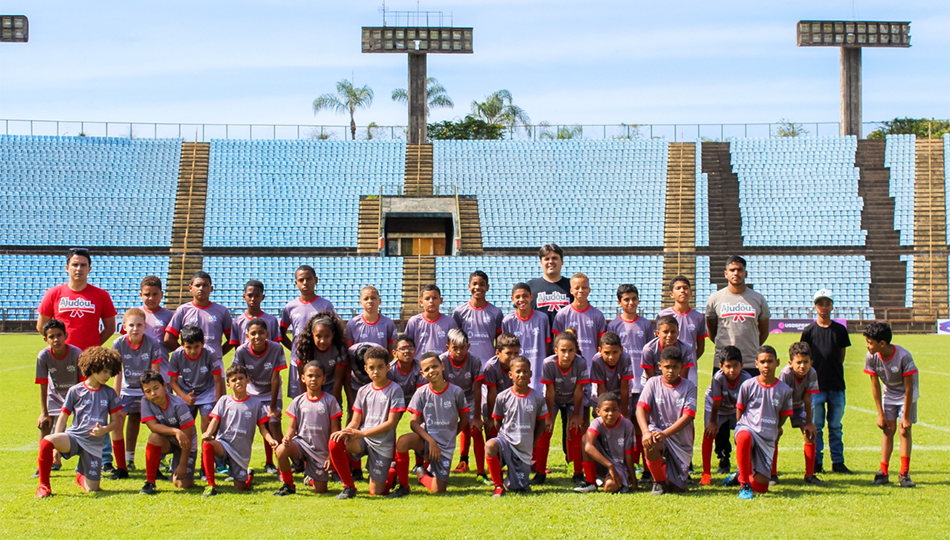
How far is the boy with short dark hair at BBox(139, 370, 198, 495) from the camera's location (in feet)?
24.7

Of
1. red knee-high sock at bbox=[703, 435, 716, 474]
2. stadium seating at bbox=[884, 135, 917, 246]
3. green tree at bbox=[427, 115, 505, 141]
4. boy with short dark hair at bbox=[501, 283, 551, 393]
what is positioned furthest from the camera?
green tree at bbox=[427, 115, 505, 141]

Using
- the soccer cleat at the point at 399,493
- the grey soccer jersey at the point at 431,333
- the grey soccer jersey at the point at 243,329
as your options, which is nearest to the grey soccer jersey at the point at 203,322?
the grey soccer jersey at the point at 243,329

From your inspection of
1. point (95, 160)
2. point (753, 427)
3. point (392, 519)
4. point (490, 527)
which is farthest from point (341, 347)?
point (95, 160)

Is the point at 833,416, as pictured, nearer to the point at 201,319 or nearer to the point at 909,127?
the point at 201,319

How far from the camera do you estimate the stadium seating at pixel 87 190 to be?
33906 millimetres

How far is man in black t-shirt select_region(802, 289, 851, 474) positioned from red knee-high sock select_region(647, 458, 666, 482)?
1.97 metres

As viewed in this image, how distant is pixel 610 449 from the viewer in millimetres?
7574

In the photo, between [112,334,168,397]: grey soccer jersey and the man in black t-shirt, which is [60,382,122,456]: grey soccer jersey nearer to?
[112,334,168,397]: grey soccer jersey

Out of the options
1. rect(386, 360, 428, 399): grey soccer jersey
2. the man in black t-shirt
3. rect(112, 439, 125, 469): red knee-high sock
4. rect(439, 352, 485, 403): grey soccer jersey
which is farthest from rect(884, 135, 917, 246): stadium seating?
rect(112, 439, 125, 469): red knee-high sock

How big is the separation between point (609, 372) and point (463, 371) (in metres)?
1.41

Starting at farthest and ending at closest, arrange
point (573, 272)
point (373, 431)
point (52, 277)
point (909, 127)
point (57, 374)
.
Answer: point (909, 127)
point (573, 272)
point (52, 277)
point (57, 374)
point (373, 431)

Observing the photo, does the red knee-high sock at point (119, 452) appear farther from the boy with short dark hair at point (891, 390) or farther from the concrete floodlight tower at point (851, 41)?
the concrete floodlight tower at point (851, 41)

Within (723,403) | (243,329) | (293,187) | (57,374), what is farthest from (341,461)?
(293,187)

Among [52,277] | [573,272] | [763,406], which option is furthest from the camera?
[573,272]
